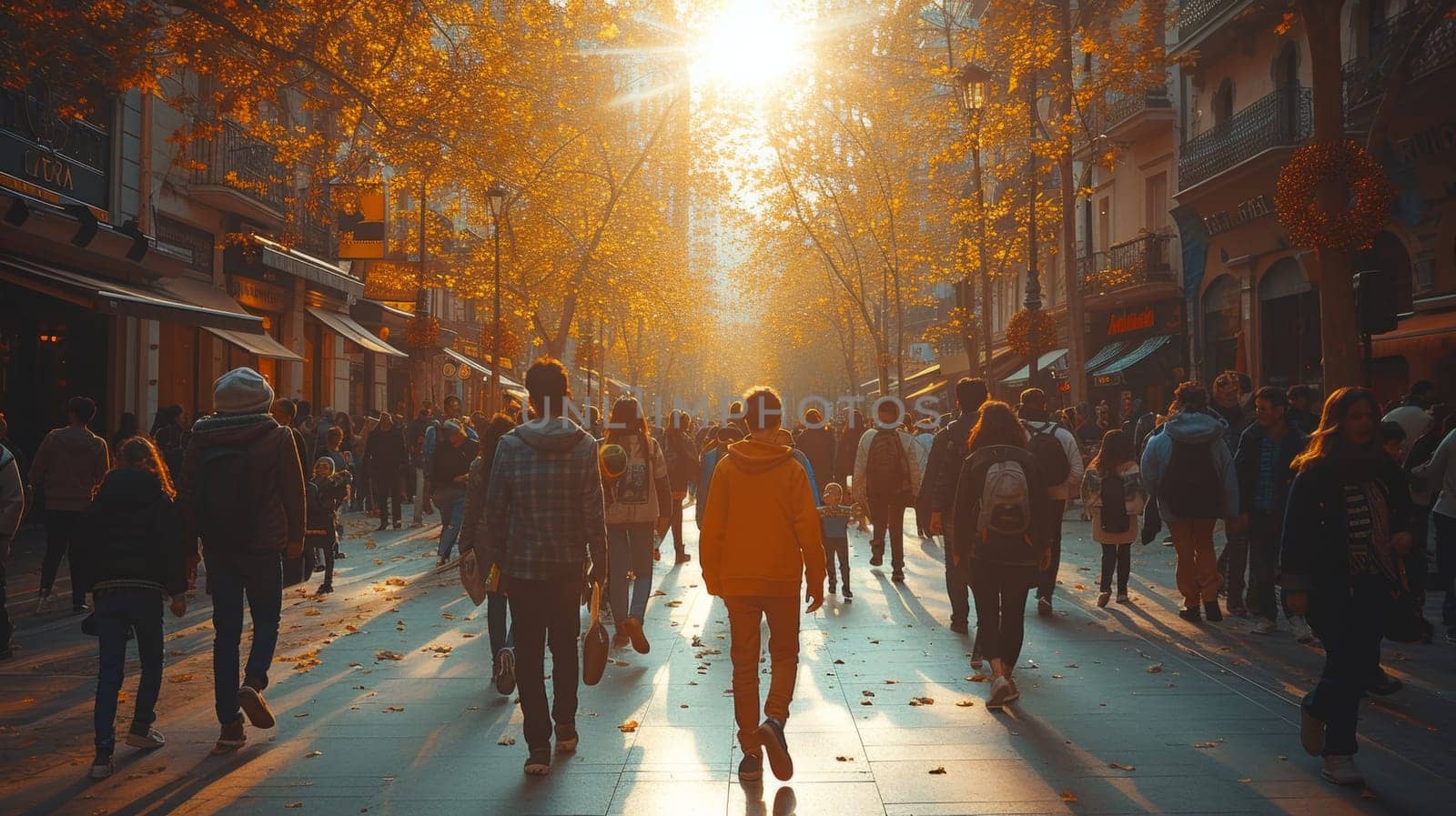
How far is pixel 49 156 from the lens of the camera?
1600 cm

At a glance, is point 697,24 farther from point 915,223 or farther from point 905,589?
point 905,589

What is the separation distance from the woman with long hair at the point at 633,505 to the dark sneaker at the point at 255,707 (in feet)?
10.3

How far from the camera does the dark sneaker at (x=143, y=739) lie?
6.45 m

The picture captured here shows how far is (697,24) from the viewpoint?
28938mm

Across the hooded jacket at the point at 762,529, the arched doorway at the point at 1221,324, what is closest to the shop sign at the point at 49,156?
the hooded jacket at the point at 762,529

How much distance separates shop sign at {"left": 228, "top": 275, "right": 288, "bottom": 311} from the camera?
26.5 m

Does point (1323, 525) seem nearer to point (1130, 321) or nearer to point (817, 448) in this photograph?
point (817, 448)

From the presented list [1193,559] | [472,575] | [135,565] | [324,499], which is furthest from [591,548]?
[1193,559]

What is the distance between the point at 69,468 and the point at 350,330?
69.1ft

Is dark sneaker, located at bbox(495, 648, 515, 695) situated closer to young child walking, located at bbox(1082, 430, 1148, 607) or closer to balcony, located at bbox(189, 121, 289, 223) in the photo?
young child walking, located at bbox(1082, 430, 1148, 607)

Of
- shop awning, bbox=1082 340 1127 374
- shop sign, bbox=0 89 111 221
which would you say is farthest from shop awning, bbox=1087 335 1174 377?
shop sign, bbox=0 89 111 221

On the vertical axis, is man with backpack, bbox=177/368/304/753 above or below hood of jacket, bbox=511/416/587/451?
below

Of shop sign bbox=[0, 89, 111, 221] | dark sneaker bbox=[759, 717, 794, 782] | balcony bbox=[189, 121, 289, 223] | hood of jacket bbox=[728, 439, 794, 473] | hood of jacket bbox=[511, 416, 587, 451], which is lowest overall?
dark sneaker bbox=[759, 717, 794, 782]

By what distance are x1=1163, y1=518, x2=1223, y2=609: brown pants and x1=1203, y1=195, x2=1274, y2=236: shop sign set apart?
16629 mm
